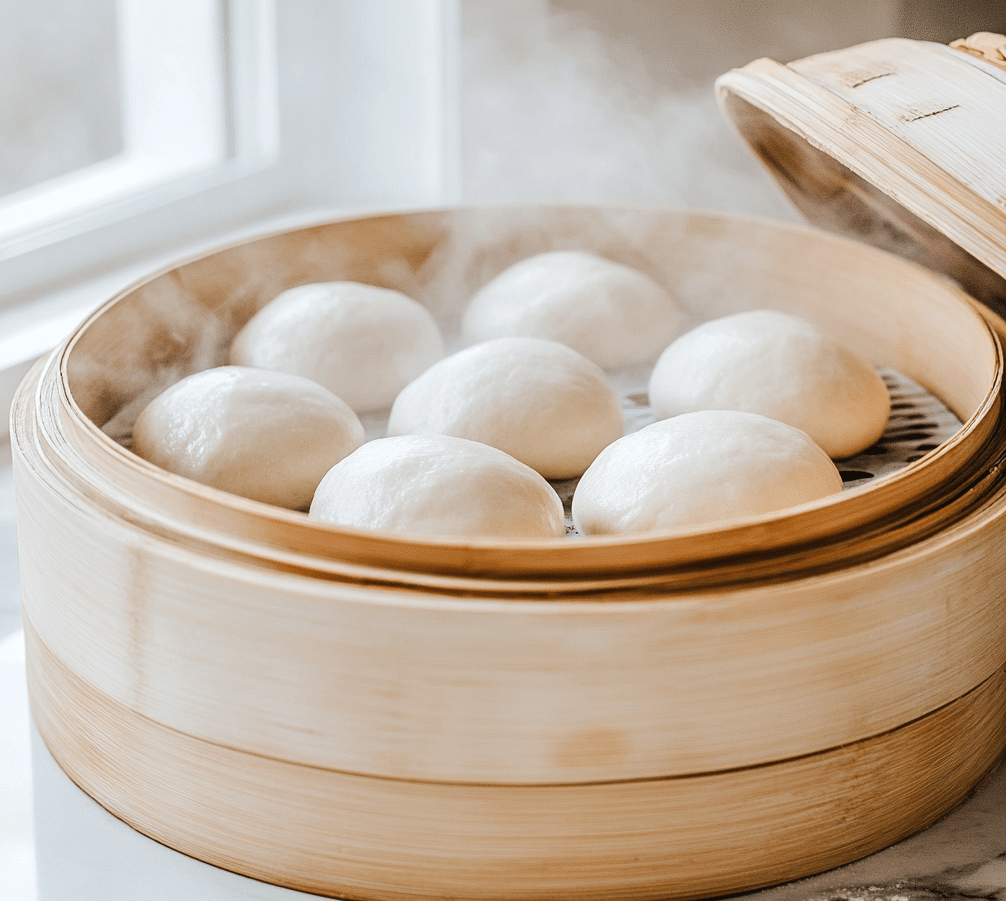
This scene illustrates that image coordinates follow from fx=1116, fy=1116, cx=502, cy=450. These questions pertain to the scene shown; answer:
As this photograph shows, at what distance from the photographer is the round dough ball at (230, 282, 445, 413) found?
1.18 m

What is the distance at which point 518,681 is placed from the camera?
0.63m

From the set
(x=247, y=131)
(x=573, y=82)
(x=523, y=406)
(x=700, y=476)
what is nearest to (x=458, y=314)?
(x=523, y=406)

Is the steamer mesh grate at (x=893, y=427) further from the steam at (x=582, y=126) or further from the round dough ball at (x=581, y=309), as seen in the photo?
the steam at (x=582, y=126)

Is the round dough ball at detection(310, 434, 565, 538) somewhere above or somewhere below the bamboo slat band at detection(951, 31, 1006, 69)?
below

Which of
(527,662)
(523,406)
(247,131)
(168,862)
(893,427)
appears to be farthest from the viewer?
(247,131)

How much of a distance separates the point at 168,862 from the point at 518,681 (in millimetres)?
313

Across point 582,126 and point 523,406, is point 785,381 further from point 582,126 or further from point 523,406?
point 582,126

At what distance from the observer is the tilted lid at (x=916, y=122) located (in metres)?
0.87

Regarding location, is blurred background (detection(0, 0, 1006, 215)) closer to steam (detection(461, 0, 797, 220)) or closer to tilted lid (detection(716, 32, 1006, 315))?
steam (detection(461, 0, 797, 220))

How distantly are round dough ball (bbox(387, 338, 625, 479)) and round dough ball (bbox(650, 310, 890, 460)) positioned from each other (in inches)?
3.6

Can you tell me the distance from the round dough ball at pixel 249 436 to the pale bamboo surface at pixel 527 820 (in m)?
0.25

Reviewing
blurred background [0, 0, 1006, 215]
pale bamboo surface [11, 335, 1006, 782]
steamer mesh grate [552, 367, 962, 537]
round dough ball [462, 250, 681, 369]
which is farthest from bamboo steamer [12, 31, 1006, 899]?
blurred background [0, 0, 1006, 215]

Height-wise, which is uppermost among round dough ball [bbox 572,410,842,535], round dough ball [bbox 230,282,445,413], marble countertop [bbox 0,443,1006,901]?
round dough ball [bbox 572,410,842,535]

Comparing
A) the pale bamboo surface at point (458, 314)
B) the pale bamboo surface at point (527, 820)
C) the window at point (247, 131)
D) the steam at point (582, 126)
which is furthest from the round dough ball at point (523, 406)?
the window at point (247, 131)
